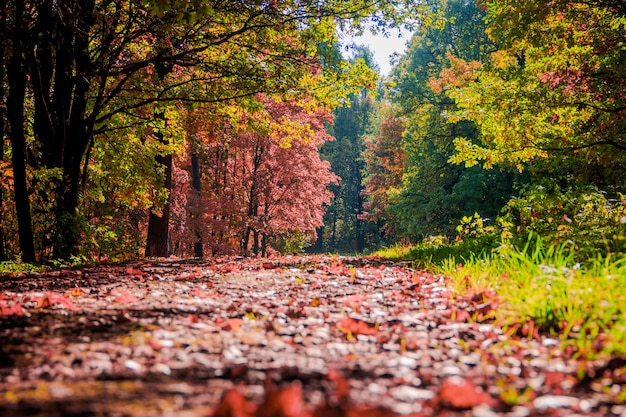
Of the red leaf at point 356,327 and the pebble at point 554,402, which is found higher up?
the red leaf at point 356,327

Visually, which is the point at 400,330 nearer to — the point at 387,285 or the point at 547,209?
the point at 387,285

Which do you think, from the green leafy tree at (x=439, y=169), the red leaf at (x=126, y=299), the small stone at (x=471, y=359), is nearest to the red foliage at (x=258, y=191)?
the green leafy tree at (x=439, y=169)

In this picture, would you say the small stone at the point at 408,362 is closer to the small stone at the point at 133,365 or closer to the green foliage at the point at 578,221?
the small stone at the point at 133,365

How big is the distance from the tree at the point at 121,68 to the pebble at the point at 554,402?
7359 millimetres

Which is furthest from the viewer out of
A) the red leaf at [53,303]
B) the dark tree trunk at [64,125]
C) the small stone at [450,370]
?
the dark tree trunk at [64,125]

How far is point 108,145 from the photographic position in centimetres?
1041

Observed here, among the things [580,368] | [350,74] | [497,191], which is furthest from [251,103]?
[497,191]

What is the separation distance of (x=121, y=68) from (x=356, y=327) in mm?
7739

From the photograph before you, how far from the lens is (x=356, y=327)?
8.92 feet

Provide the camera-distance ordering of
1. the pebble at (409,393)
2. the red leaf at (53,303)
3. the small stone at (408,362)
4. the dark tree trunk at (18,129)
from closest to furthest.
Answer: the pebble at (409,393), the small stone at (408,362), the red leaf at (53,303), the dark tree trunk at (18,129)

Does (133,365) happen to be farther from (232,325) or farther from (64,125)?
(64,125)

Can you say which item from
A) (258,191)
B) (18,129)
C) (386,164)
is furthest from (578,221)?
(386,164)

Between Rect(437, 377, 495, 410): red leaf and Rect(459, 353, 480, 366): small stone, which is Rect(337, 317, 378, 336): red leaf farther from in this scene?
Rect(437, 377, 495, 410): red leaf

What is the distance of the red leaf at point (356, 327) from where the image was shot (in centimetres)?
271
